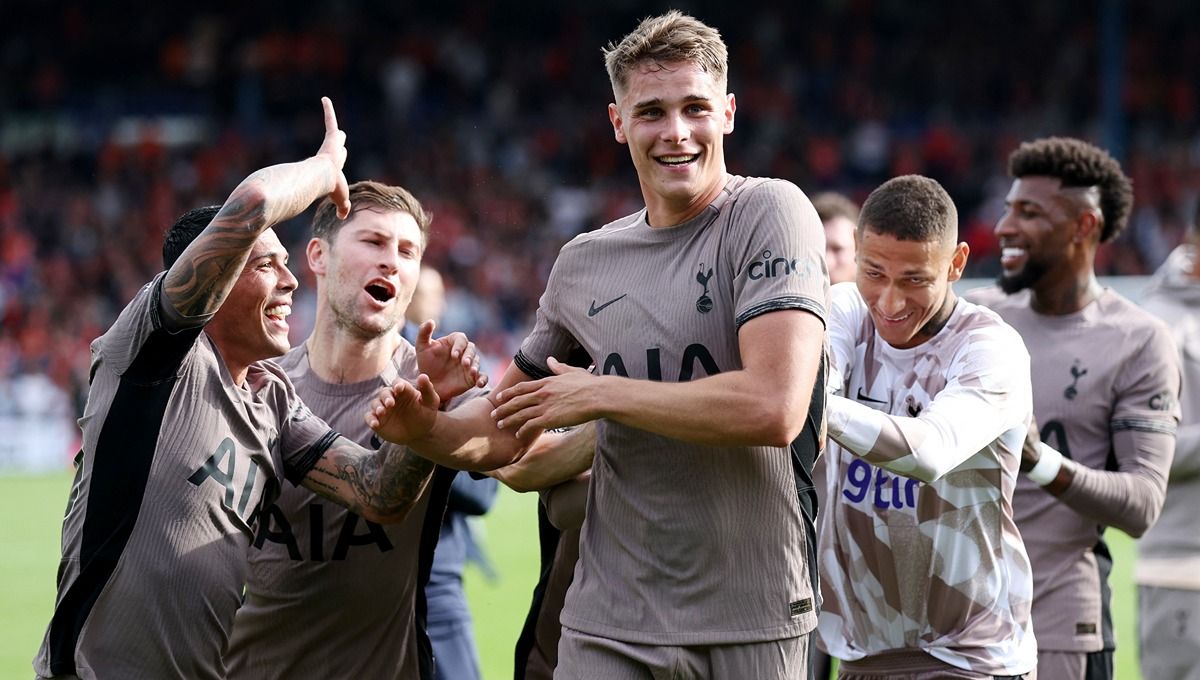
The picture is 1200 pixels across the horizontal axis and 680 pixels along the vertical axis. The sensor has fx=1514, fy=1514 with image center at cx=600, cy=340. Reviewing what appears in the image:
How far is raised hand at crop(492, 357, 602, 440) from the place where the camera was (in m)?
3.66

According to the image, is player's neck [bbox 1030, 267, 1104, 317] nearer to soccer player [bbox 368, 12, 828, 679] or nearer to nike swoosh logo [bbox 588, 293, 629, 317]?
soccer player [bbox 368, 12, 828, 679]

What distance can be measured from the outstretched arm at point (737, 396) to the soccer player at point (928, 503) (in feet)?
2.87

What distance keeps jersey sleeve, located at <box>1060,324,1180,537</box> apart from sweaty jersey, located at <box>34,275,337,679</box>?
274 cm

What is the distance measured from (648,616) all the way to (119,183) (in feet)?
87.5

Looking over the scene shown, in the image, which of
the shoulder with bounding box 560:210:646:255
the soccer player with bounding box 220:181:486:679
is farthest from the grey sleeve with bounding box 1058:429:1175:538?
the soccer player with bounding box 220:181:486:679

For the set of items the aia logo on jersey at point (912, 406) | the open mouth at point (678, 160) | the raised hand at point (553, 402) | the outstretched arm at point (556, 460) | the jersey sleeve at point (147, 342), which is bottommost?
the outstretched arm at point (556, 460)

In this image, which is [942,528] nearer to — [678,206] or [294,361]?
[678,206]

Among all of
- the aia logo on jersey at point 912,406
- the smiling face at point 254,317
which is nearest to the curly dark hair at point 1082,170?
the aia logo on jersey at point 912,406

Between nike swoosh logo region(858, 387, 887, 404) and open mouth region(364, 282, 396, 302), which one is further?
open mouth region(364, 282, 396, 302)

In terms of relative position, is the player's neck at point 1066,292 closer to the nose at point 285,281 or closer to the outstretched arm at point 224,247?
the nose at point 285,281

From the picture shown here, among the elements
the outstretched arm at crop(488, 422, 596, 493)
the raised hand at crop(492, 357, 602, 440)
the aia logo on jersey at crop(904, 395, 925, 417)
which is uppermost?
the aia logo on jersey at crop(904, 395, 925, 417)

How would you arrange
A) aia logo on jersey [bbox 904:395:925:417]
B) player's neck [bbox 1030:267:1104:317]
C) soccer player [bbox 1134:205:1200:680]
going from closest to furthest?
aia logo on jersey [bbox 904:395:925:417] < player's neck [bbox 1030:267:1104:317] < soccer player [bbox 1134:205:1200:680]

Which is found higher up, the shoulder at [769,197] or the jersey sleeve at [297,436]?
the shoulder at [769,197]

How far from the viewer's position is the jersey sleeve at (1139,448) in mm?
5113
